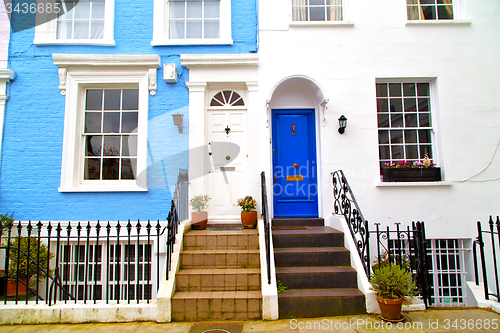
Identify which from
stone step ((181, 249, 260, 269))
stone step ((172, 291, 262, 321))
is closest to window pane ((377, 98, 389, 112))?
stone step ((181, 249, 260, 269))

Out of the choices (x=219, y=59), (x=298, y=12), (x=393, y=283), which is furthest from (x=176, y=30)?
(x=393, y=283)

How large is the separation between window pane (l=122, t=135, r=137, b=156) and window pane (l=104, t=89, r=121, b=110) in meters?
0.75

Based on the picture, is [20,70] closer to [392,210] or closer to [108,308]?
[108,308]

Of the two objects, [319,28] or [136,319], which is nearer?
[136,319]

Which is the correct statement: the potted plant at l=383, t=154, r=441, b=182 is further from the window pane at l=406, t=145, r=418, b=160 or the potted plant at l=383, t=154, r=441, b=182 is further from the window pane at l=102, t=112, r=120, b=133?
the window pane at l=102, t=112, r=120, b=133

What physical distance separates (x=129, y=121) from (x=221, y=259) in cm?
385

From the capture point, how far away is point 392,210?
20.9 ft

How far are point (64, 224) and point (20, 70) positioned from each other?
3.53m

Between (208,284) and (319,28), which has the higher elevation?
(319,28)

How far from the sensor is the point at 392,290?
4027mm

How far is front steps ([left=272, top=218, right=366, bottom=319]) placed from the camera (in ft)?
14.2

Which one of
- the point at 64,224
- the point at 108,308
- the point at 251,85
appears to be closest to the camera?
the point at 108,308

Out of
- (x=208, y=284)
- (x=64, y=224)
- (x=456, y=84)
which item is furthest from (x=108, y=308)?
(x=456, y=84)

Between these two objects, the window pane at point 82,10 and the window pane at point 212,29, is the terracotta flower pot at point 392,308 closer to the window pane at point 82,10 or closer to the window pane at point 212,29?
the window pane at point 212,29
